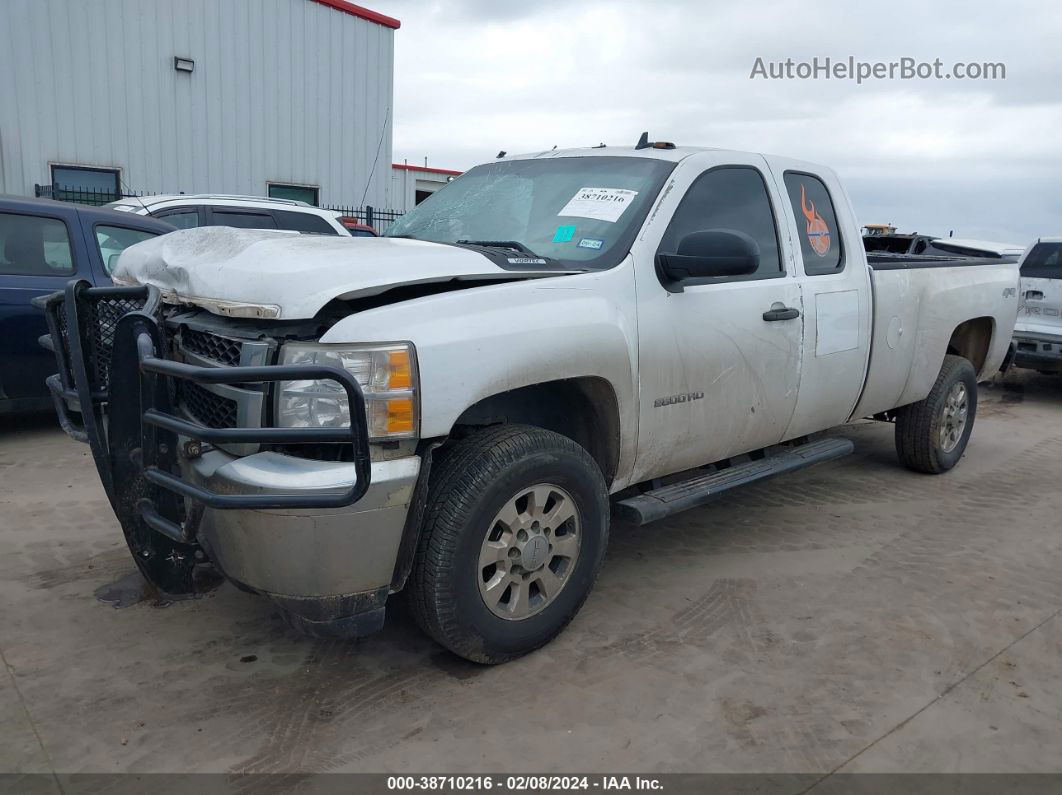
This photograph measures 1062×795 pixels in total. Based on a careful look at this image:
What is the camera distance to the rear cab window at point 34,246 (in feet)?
19.1

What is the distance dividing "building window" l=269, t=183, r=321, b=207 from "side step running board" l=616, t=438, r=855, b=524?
549 inches

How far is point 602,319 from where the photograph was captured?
325cm

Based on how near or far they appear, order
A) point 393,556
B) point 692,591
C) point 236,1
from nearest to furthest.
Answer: point 393,556, point 692,591, point 236,1

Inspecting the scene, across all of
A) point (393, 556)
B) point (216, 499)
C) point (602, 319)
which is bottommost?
point (393, 556)

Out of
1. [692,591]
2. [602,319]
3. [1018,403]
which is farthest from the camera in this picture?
[1018,403]

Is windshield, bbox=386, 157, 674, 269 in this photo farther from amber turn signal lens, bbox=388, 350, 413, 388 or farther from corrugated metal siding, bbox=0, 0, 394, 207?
corrugated metal siding, bbox=0, 0, 394, 207

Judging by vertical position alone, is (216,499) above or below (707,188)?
below

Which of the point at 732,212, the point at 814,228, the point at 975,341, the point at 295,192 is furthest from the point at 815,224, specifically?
the point at 295,192

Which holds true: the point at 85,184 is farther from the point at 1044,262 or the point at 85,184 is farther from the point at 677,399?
the point at 1044,262

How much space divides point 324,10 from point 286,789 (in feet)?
55.5

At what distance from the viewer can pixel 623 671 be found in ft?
10.5

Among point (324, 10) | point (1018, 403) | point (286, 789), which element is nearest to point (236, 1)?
point (324, 10)

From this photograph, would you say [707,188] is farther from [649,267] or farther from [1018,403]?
[1018,403]

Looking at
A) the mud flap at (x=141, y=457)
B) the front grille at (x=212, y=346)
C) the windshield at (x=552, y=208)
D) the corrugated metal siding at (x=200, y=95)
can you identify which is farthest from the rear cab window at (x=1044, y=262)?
the corrugated metal siding at (x=200, y=95)
